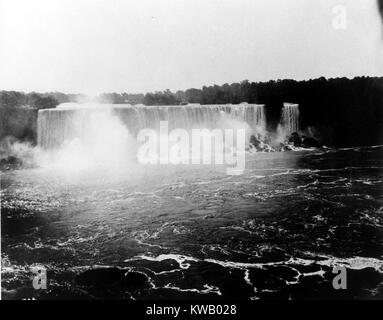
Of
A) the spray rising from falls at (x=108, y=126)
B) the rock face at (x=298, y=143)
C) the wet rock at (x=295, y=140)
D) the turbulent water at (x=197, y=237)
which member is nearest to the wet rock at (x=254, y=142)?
the rock face at (x=298, y=143)

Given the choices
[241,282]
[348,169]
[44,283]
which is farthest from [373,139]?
[44,283]

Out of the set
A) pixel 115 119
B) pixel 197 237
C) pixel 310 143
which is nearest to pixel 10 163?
pixel 115 119

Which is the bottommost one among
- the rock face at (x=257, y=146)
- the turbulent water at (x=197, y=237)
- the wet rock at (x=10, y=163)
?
the turbulent water at (x=197, y=237)

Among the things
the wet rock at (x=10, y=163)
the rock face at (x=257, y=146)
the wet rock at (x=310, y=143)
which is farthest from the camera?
the wet rock at (x=310, y=143)

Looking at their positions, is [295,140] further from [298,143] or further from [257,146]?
[257,146]

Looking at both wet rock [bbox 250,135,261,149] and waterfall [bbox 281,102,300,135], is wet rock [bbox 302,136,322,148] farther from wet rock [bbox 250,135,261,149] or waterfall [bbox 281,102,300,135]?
wet rock [bbox 250,135,261,149]

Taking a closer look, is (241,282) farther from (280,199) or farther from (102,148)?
(102,148)

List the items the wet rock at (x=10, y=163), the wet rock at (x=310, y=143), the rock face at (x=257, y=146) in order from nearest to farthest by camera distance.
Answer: the wet rock at (x=10, y=163) < the rock face at (x=257, y=146) < the wet rock at (x=310, y=143)

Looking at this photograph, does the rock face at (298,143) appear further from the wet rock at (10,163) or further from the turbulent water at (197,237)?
the wet rock at (10,163)

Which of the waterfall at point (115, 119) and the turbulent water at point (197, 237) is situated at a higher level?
the waterfall at point (115, 119)
